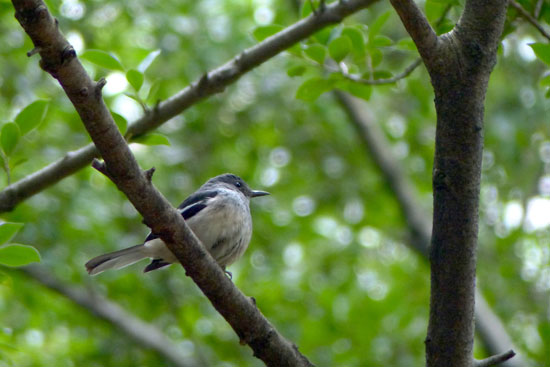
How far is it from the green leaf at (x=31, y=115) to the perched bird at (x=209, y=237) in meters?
1.23

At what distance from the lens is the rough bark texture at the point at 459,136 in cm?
258

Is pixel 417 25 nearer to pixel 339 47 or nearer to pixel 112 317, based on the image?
pixel 339 47

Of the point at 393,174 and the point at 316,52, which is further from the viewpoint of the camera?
the point at 393,174

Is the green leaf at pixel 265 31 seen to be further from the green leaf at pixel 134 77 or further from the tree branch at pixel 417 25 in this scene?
the tree branch at pixel 417 25

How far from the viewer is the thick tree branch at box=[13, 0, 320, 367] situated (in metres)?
2.25

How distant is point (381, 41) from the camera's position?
134 inches

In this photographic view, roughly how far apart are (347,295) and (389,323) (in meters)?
0.54

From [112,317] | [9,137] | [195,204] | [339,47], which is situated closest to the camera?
[9,137]

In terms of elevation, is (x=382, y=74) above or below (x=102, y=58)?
below

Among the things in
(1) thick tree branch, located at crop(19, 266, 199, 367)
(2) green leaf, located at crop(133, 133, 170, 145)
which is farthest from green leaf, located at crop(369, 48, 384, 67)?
(1) thick tree branch, located at crop(19, 266, 199, 367)

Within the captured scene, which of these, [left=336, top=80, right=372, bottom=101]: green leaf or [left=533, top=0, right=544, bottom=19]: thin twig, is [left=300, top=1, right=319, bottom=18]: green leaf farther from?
[left=533, top=0, right=544, bottom=19]: thin twig

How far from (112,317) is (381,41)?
15.2ft

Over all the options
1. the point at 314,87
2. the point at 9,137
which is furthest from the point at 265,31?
the point at 9,137

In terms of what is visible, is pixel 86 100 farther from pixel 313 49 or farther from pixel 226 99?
pixel 226 99
